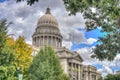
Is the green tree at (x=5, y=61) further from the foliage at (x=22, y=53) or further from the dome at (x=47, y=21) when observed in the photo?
the dome at (x=47, y=21)

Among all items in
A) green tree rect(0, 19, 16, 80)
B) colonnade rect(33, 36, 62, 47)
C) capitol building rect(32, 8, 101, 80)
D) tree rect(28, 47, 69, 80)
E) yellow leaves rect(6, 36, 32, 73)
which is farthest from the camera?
colonnade rect(33, 36, 62, 47)

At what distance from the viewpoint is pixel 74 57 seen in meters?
137

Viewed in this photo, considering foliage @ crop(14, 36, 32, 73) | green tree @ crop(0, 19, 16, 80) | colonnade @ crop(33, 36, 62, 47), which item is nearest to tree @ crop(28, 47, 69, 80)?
foliage @ crop(14, 36, 32, 73)

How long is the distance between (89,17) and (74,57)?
101674 mm

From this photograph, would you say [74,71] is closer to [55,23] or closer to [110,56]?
[55,23]

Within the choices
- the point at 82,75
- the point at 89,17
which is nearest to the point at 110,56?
the point at 89,17

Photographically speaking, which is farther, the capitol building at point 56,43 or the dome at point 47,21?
the dome at point 47,21

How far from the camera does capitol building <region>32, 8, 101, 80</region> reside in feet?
452

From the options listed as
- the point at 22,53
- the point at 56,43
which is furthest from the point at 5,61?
the point at 56,43

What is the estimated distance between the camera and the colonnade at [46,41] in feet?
511

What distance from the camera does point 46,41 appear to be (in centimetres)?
15562

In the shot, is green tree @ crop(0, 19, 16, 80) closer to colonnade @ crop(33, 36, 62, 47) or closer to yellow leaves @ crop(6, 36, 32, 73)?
yellow leaves @ crop(6, 36, 32, 73)

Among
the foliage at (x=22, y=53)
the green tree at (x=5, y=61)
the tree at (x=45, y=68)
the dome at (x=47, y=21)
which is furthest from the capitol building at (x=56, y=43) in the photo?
the green tree at (x=5, y=61)

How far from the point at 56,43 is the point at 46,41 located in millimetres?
5266
